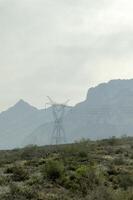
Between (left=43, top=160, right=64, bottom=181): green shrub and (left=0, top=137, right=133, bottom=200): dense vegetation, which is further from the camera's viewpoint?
(left=43, top=160, right=64, bottom=181): green shrub

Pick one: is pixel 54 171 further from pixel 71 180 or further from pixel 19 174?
pixel 19 174

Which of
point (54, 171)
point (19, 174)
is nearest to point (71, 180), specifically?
point (54, 171)

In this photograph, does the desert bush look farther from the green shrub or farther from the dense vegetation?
the green shrub

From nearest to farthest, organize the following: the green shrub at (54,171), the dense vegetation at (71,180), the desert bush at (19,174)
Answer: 1. the dense vegetation at (71,180)
2. the green shrub at (54,171)
3. the desert bush at (19,174)

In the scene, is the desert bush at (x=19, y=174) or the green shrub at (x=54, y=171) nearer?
the green shrub at (x=54, y=171)

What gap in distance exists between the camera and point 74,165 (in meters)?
30.2

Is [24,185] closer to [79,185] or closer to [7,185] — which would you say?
[7,185]

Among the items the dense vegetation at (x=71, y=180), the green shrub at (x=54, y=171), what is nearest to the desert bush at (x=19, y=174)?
the dense vegetation at (x=71, y=180)

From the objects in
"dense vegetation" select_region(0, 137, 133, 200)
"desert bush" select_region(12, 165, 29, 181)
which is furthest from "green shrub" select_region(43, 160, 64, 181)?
"desert bush" select_region(12, 165, 29, 181)

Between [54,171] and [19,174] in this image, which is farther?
[19,174]

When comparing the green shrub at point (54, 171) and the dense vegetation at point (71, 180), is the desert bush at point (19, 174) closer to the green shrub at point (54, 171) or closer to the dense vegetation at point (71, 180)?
the dense vegetation at point (71, 180)

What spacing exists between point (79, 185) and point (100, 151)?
16.0 m

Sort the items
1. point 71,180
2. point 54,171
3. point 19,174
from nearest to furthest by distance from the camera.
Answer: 1. point 71,180
2. point 54,171
3. point 19,174

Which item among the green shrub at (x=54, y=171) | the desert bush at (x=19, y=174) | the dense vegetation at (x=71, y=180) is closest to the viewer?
the dense vegetation at (x=71, y=180)
